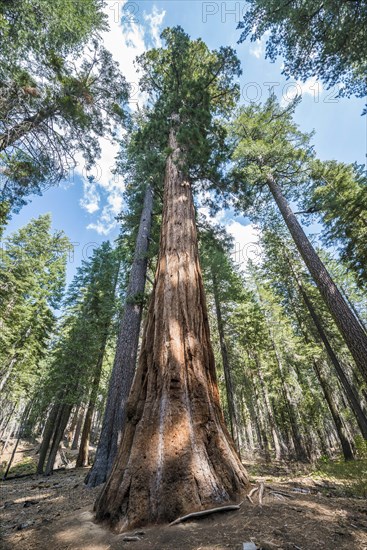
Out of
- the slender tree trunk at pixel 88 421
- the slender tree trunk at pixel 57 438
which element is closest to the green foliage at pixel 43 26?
the slender tree trunk at pixel 88 421

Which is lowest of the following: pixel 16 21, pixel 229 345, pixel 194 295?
pixel 194 295

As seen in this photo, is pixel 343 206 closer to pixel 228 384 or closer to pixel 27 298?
pixel 228 384

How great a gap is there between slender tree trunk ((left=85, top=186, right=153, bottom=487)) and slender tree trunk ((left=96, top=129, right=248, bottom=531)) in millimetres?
3168

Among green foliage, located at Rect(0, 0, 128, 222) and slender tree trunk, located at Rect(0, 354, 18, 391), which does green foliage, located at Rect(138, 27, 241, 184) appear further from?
slender tree trunk, located at Rect(0, 354, 18, 391)

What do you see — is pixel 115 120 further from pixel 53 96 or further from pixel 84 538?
pixel 84 538

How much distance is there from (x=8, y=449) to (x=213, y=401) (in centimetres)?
3581

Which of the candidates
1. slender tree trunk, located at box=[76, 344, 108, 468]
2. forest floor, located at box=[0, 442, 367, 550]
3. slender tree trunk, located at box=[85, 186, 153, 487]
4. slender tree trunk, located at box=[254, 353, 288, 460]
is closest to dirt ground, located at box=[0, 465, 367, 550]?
forest floor, located at box=[0, 442, 367, 550]

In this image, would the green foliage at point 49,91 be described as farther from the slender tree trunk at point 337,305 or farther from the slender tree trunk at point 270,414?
the slender tree trunk at point 270,414

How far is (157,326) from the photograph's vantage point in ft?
10.4

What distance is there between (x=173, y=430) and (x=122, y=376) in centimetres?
530

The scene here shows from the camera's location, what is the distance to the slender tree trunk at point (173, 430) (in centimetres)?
205

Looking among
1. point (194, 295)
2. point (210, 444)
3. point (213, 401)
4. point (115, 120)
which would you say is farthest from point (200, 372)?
point (115, 120)

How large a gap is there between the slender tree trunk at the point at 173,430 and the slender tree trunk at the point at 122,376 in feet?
10.4

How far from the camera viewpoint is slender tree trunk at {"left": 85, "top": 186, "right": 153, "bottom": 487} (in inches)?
240
